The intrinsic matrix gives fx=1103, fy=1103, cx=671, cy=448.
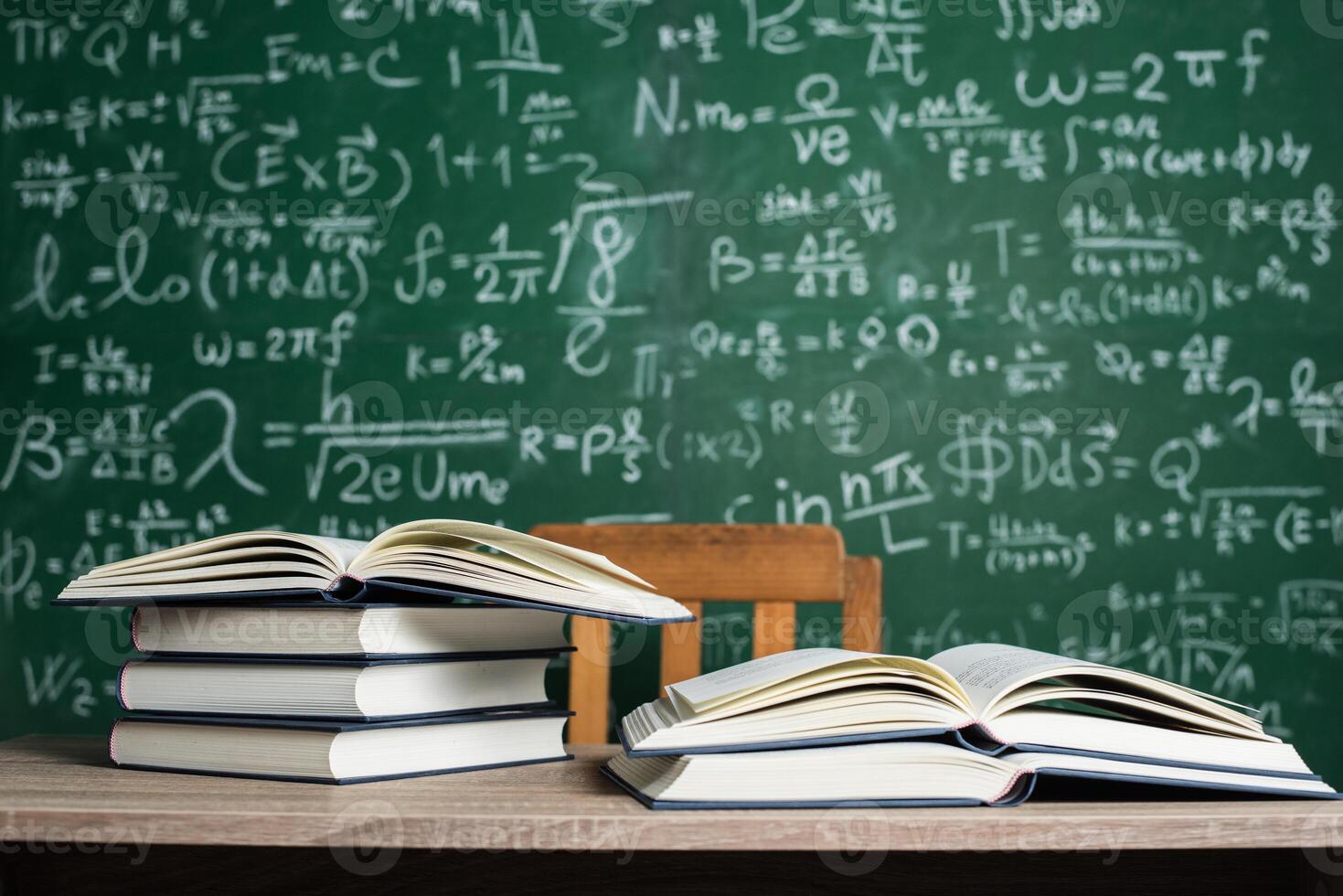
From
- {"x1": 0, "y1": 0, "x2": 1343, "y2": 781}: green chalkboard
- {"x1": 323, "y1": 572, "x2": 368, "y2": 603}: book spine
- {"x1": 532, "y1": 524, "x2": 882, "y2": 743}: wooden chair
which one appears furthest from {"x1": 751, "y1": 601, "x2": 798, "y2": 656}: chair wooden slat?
{"x1": 323, "y1": 572, "x2": 368, "y2": 603}: book spine

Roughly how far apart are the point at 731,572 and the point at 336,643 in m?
1.00

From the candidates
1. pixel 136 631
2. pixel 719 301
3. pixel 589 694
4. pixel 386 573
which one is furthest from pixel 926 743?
pixel 719 301

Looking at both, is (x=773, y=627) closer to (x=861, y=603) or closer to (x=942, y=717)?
(x=861, y=603)

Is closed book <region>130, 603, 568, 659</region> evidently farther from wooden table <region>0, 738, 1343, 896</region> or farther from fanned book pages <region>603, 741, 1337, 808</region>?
fanned book pages <region>603, 741, 1337, 808</region>

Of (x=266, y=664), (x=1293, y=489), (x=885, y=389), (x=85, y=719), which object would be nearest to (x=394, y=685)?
(x=266, y=664)

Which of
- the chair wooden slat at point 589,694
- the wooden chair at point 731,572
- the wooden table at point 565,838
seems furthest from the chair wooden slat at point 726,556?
the wooden table at point 565,838

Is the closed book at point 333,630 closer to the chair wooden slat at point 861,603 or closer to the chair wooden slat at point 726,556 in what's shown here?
the chair wooden slat at point 726,556

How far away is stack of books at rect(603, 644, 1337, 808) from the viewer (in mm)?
701

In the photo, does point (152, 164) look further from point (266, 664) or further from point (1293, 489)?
point (1293, 489)

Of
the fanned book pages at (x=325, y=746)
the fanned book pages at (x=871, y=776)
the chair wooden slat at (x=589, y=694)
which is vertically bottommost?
the chair wooden slat at (x=589, y=694)

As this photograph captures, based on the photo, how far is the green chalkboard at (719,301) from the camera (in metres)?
2.14

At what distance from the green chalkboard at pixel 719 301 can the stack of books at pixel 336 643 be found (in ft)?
4.15

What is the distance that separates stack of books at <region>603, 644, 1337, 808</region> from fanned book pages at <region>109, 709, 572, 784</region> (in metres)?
0.12

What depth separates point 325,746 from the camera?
0.77 metres
